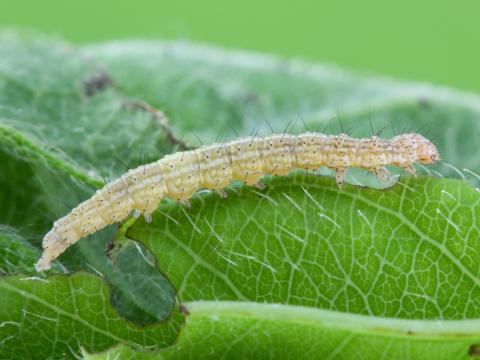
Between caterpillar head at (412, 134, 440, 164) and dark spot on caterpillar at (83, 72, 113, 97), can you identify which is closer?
caterpillar head at (412, 134, 440, 164)

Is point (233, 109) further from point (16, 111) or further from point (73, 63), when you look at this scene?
point (16, 111)

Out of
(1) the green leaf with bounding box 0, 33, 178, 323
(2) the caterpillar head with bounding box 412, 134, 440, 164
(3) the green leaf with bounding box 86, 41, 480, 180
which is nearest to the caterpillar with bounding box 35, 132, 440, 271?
(2) the caterpillar head with bounding box 412, 134, 440, 164

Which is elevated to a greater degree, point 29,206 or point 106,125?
point 106,125

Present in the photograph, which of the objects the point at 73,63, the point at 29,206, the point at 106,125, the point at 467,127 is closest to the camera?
the point at 29,206

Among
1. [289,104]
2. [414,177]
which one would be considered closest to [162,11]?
[289,104]

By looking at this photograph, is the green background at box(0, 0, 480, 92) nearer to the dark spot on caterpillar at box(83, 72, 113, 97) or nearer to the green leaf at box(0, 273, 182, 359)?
the dark spot on caterpillar at box(83, 72, 113, 97)

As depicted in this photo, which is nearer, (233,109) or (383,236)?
(383,236)

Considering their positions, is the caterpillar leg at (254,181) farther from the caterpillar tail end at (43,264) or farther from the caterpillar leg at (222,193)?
the caterpillar tail end at (43,264)

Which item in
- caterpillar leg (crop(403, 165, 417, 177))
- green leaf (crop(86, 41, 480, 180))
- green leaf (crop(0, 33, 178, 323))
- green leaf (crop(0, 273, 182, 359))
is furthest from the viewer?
green leaf (crop(86, 41, 480, 180))

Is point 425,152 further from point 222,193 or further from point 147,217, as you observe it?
point 147,217

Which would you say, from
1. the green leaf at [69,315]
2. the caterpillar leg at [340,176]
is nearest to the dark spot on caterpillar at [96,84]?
the green leaf at [69,315]
